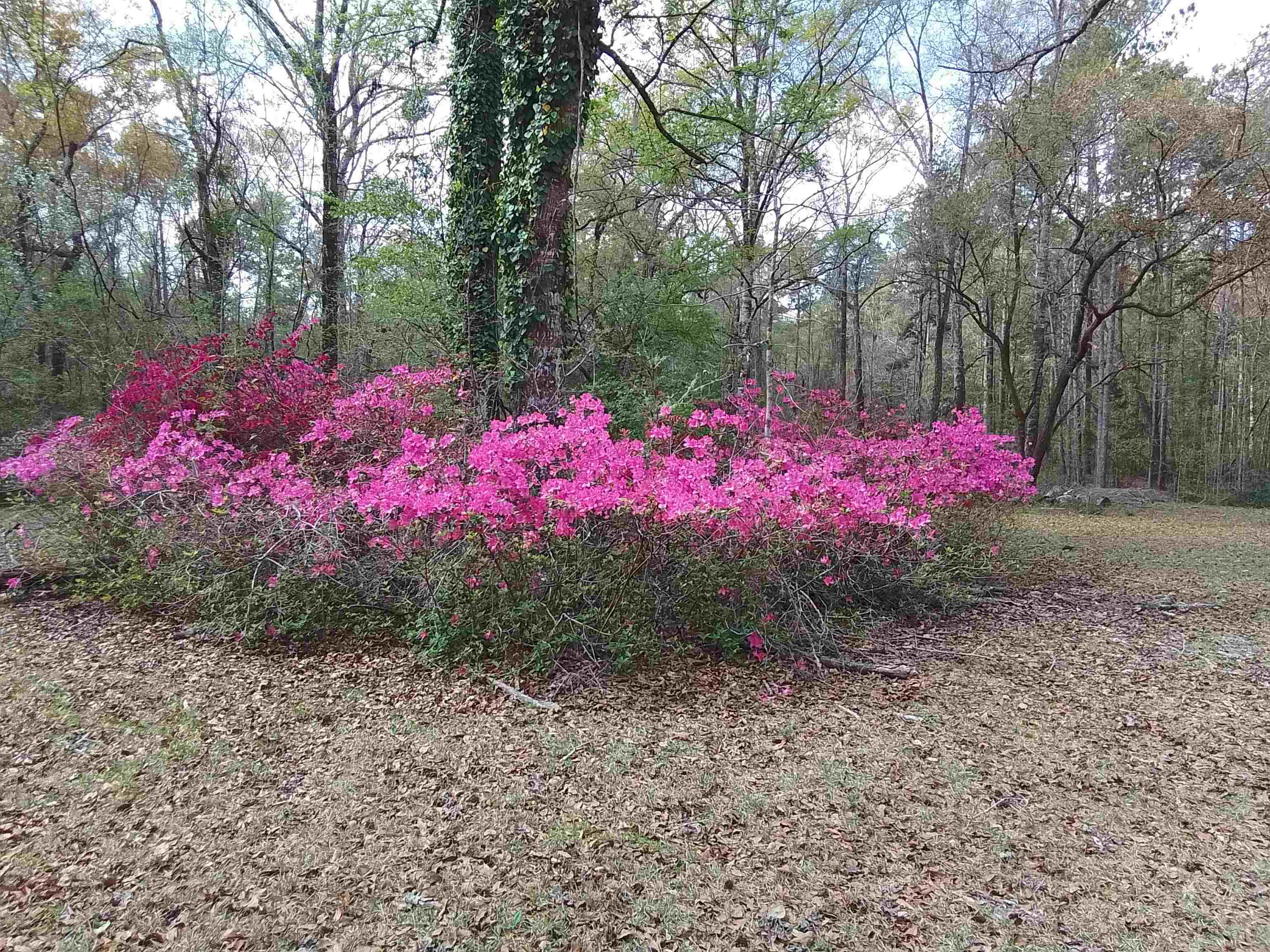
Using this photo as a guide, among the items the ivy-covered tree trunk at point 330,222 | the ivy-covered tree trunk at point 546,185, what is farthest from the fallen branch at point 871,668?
the ivy-covered tree trunk at point 330,222

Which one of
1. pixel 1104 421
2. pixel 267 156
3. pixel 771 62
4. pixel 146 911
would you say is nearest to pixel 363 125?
pixel 267 156

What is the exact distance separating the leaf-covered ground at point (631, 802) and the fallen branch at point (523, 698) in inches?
1.7

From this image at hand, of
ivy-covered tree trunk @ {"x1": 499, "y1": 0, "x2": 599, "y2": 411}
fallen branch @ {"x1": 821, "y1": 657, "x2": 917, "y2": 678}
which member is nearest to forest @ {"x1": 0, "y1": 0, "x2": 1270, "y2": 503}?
ivy-covered tree trunk @ {"x1": 499, "y1": 0, "x2": 599, "y2": 411}

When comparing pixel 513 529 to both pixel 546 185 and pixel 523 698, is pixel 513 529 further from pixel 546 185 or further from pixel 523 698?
pixel 546 185

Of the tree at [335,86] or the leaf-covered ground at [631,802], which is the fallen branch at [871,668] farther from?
the tree at [335,86]

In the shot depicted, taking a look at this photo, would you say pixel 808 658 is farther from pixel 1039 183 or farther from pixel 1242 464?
pixel 1242 464

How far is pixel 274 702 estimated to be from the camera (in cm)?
271

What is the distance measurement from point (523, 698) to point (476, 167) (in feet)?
15.5

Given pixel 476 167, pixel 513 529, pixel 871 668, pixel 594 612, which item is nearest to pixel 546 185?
pixel 476 167

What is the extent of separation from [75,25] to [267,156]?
11.3 feet

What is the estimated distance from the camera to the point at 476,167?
18.1 ft

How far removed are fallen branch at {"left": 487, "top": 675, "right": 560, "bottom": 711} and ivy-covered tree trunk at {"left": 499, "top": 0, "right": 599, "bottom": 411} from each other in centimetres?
207

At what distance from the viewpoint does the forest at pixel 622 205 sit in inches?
215

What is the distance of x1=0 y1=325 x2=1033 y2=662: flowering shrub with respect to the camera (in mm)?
2994
